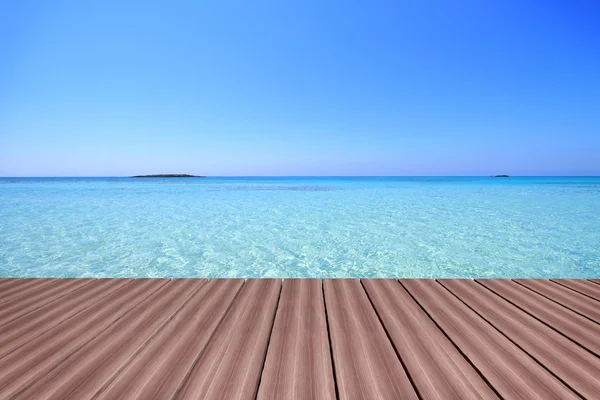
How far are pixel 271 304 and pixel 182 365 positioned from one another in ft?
2.97

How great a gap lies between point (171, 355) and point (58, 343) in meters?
0.81

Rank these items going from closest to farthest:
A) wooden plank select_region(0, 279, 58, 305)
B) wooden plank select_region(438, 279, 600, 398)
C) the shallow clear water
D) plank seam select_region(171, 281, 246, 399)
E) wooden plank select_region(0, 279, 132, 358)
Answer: plank seam select_region(171, 281, 246, 399), wooden plank select_region(438, 279, 600, 398), wooden plank select_region(0, 279, 132, 358), wooden plank select_region(0, 279, 58, 305), the shallow clear water

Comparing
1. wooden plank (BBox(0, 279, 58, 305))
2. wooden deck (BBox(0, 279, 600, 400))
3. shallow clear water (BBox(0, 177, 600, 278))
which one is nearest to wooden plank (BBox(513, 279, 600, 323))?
wooden deck (BBox(0, 279, 600, 400))

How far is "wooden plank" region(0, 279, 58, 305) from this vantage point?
2545 mm

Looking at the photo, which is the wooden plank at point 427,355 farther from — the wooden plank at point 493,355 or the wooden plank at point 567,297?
the wooden plank at point 567,297

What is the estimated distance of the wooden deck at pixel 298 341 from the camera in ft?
4.59

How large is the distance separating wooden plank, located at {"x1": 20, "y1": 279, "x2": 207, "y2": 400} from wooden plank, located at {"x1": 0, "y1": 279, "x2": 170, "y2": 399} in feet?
0.19

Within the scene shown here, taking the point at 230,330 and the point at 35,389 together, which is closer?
the point at 35,389

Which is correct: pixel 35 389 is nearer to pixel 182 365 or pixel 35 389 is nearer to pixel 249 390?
pixel 182 365

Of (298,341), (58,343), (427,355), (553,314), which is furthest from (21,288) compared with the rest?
(553,314)

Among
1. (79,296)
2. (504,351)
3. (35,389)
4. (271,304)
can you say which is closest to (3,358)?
(35,389)

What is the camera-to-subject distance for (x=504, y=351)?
1.70 meters

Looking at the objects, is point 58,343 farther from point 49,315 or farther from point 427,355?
point 427,355

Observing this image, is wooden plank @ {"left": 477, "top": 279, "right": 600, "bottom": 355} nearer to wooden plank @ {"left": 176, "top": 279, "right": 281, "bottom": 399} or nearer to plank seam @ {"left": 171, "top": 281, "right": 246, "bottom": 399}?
wooden plank @ {"left": 176, "top": 279, "right": 281, "bottom": 399}
